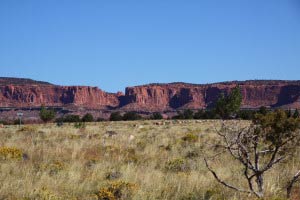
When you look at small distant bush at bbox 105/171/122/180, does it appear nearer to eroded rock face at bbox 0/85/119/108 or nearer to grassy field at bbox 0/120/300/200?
grassy field at bbox 0/120/300/200

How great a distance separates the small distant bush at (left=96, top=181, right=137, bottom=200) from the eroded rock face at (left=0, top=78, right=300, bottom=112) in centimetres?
12129

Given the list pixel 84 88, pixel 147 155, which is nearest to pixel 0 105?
pixel 84 88

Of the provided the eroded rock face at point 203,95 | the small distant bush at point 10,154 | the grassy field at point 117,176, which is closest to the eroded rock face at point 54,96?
the eroded rock face at point 203,95

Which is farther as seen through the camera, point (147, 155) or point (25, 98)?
point (25, 98)

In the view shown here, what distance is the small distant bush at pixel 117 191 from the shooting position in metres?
6.71

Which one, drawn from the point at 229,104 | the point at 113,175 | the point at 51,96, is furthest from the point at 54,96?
the point at 113,175

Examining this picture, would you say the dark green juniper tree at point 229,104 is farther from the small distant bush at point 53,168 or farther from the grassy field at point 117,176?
the small distant bush at point 53,168

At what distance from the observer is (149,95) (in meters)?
164

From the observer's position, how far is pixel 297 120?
684 centimetres

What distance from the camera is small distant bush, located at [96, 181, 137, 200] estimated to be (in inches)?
264

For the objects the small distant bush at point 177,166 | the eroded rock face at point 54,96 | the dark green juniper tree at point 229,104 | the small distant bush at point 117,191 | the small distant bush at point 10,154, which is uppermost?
the eroded rock face at point 54,96

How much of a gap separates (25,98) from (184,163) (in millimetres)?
144199

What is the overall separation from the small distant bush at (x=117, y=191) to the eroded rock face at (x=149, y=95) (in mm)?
121289

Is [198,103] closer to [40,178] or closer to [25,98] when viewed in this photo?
[25,98]
